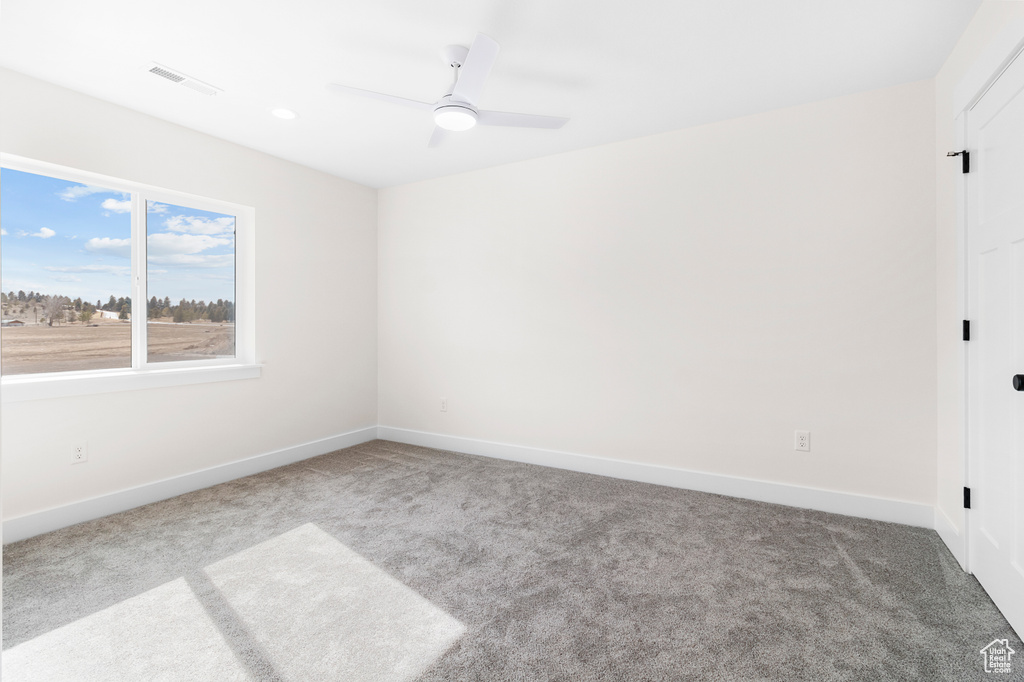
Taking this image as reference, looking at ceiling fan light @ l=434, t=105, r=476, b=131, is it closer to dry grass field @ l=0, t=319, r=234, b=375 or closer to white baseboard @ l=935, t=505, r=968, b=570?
dry grass field @ l=0, t=319, r=234, b=375

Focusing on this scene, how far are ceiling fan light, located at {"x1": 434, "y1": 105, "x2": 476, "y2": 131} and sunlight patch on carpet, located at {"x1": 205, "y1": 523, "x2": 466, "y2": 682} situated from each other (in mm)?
2154

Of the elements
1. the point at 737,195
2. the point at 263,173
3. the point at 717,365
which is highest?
the point at 263,173

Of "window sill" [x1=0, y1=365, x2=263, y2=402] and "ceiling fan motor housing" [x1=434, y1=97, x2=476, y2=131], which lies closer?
"ceiling fan motor housing" [x1=434, y1=97, x2=476, y2=131]

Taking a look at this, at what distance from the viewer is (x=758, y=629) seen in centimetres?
201

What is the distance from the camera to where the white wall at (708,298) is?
2910 millimetres

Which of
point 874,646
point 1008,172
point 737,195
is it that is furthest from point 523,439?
point 1008,172

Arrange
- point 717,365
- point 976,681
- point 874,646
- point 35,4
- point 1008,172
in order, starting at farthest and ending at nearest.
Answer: point 717,365 < point 35,4 < point 1008,172 < point 874,646 < point 976,681

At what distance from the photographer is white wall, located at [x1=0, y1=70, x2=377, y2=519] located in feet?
9.19

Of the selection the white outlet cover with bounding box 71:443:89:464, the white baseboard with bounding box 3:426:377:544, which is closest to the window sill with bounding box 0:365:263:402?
the white outlet cover with bounding box 71:443:89:464

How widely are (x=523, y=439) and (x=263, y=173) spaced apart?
9.15 feet

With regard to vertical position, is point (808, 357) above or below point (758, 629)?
above

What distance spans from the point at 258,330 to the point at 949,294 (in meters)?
4.22

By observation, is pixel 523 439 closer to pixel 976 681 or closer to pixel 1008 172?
pixel 976 681

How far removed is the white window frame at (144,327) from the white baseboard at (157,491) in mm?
613
